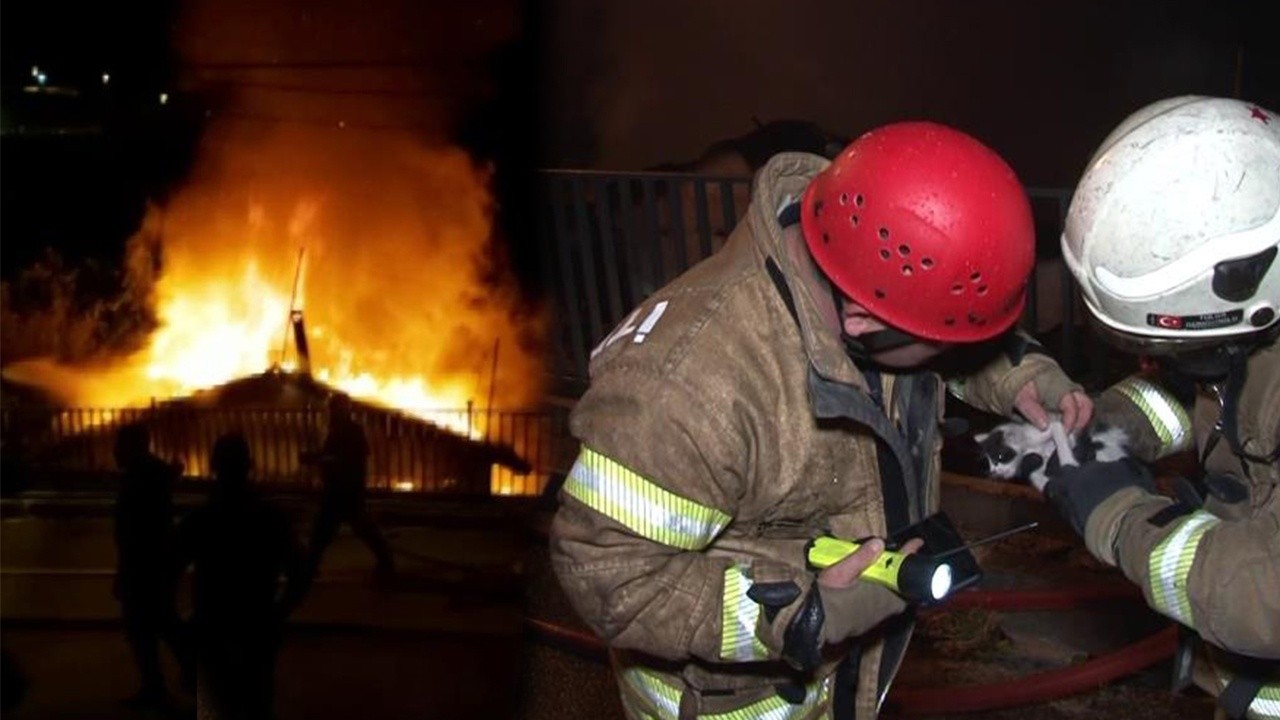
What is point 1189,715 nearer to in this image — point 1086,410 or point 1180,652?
point 1180,652

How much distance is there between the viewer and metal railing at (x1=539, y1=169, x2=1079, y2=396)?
7027mm

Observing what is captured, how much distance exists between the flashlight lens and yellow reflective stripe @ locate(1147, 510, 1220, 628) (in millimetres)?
493

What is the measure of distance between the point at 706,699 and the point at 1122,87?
777cm

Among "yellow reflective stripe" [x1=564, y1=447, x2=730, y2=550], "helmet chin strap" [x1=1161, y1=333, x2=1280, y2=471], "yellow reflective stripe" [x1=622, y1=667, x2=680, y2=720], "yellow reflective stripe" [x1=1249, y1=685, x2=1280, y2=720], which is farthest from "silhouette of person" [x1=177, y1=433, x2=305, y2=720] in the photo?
"yellow reflective stripe" [x1=1249, y1=685, x2=1280, y2=720]

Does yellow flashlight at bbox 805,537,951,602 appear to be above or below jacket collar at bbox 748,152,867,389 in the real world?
below

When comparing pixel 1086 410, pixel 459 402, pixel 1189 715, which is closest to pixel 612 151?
pixel 1189 715

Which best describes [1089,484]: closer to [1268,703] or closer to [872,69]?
[1268,703]

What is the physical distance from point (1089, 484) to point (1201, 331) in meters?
0.40

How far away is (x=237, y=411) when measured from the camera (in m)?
1.65

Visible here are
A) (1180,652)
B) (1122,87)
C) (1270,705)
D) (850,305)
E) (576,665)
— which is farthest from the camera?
(1122,87)

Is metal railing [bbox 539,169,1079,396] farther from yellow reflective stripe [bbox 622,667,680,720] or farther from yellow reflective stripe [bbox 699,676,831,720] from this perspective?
yellow reflective stripe [bbox 699,676,831,720]

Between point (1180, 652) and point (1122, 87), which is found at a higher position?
point (1122, 87)

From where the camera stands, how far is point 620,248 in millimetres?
7434

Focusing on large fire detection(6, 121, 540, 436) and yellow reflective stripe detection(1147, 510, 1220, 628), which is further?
yellow reflective stripe detection(1147, 510, 1220, 628)
